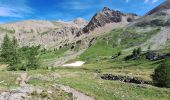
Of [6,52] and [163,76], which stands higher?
[6,52]

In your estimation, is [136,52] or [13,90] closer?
[13,90]

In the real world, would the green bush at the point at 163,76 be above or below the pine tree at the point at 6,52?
below

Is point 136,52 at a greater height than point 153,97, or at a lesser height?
greater

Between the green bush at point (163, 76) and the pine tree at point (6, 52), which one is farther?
the pine tree at point (6, 52)

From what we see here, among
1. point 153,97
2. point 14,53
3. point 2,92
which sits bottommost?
point 153,97

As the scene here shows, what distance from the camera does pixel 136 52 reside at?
167625mm

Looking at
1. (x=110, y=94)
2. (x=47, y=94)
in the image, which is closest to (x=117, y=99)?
(x=110, y=94)

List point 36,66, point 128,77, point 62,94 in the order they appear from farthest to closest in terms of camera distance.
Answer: point 36,66
point 128,77
point 62,94

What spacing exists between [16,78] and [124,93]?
19.6 meters

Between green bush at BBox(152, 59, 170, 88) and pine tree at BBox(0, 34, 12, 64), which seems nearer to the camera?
green bush at BBox(152, 59, 170, 88)

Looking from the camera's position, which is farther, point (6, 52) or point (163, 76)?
point (6, 52)

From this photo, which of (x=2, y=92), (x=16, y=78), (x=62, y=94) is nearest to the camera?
(x=2, y=92)

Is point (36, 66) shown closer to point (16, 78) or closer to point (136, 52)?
point (16, 78)

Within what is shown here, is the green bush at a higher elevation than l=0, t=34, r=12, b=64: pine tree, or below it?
below
